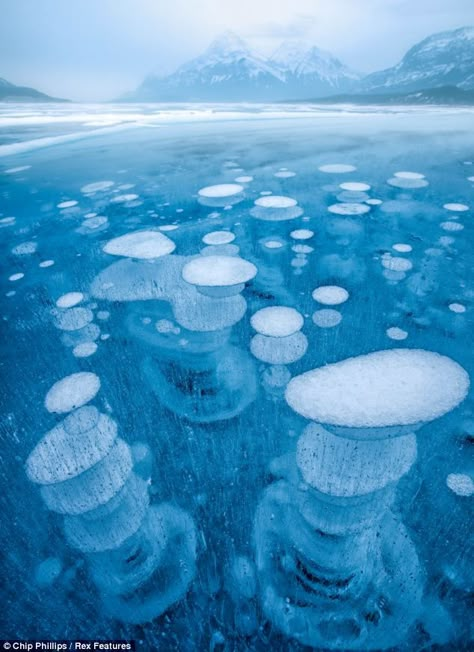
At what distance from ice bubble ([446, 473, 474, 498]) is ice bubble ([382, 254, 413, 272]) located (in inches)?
67.9

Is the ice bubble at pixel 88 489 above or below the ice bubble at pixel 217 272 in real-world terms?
below

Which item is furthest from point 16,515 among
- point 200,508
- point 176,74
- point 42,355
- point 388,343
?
point 176,74

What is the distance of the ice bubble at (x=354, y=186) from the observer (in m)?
4.34

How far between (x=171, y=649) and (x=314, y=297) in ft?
6.33

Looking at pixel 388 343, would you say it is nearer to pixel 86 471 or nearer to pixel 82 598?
pixel 86 471

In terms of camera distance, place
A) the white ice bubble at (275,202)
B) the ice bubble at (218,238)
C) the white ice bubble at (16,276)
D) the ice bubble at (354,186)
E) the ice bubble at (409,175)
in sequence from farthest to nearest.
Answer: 1. the ice bubble at (409,175)
2. the ice bubble at (354,186)
3. the white ice bubble at (275,202)
4. the ice bubble at (218,238)
5. the white ice bubble at (16,276)

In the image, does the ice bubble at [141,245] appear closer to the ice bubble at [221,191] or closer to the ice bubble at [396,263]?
the ice bubble at [221,191]

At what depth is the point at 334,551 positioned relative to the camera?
1138mm

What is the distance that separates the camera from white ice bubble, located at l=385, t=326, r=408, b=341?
201cm

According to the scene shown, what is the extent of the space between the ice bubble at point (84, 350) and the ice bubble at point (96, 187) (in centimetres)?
340

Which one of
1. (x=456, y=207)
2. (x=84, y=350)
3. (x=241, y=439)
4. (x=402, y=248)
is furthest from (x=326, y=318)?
(x=456, y=207)

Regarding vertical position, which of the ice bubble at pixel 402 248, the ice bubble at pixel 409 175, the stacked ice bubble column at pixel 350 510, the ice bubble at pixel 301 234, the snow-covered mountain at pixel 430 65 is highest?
the snow-covered mountain at pixel 430 65

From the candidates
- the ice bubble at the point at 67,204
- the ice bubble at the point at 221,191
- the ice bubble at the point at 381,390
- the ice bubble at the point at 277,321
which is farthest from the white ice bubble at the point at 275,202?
the ice bubble at the point at 381,390

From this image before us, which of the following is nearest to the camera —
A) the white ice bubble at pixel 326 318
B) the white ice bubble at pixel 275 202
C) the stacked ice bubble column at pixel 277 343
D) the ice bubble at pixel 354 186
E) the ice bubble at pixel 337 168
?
the stacked ice bubble column at pixel 277 343
